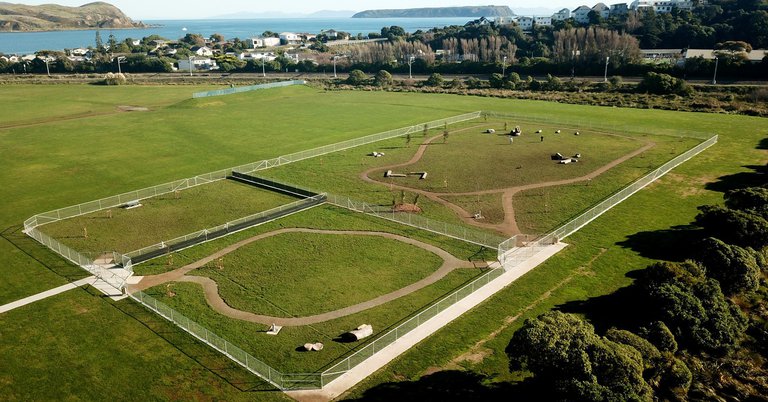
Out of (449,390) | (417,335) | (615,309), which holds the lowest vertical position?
(449,390)

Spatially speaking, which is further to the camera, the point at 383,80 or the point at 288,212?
the point at 383,80

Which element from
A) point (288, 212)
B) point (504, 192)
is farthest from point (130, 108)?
point (504, 192)

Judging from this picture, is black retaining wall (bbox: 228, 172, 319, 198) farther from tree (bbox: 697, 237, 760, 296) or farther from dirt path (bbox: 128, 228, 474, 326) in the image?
tree (bbox: 697, 237, 760, 296)

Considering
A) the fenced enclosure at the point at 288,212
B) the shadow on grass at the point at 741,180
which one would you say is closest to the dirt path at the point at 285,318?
the fenced enclosure at the point at 288,212

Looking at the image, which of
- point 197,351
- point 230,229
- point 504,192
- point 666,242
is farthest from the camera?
point 504,192

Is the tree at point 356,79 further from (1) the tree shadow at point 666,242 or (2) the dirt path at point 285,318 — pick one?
(1) the tree shadow at point 666,242

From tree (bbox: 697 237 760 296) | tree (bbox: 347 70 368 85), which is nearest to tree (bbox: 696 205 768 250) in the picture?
tree (bbox: 697 237 760 296)

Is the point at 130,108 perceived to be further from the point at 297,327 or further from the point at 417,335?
the point at 417,335
